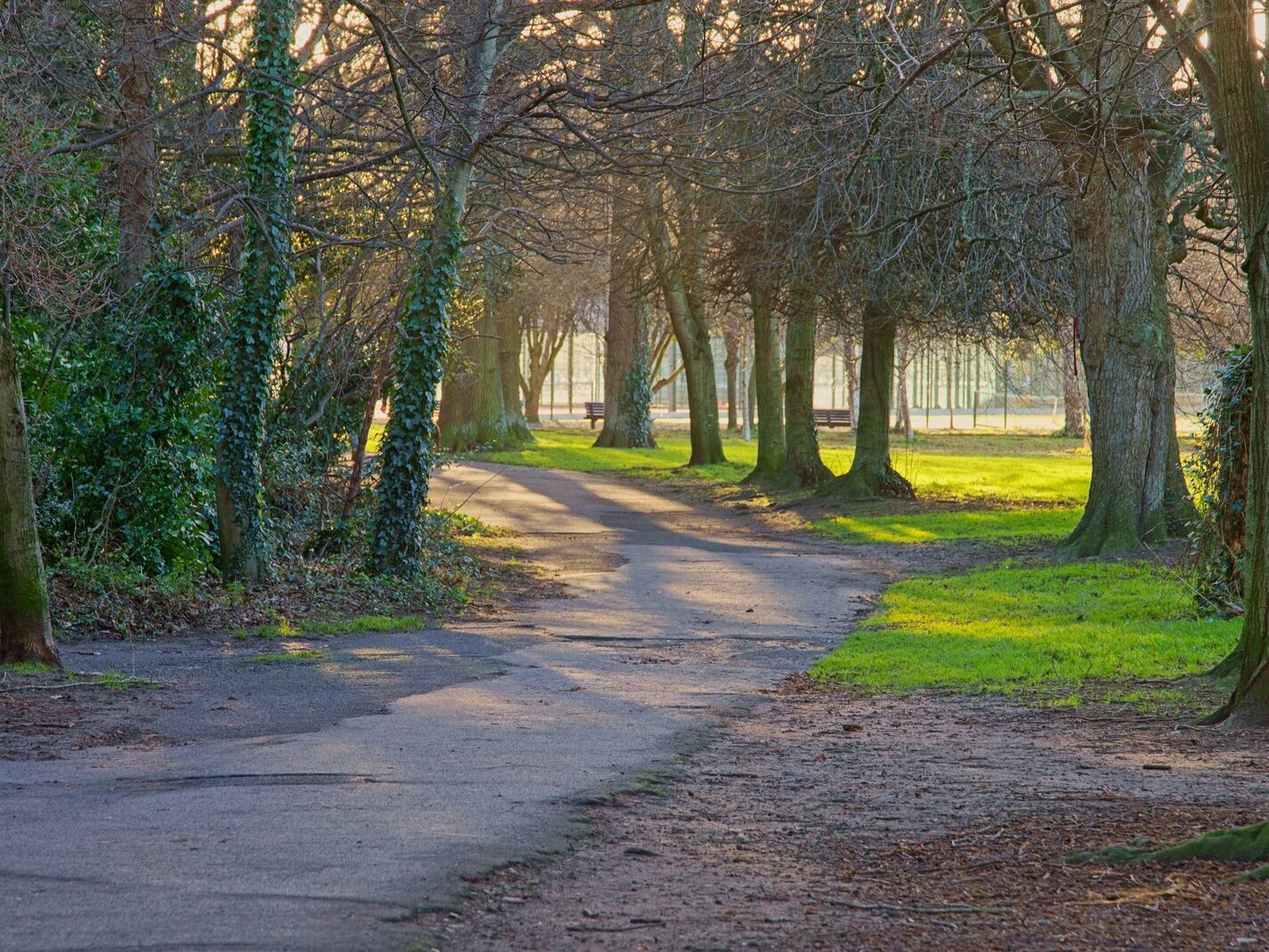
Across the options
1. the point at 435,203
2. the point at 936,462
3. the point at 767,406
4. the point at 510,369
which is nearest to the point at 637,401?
the point at 510,369

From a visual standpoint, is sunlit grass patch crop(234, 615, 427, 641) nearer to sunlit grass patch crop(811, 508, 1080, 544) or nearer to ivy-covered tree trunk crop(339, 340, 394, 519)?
ivy-covered tree trunk crop(339, 340, 394, 519)

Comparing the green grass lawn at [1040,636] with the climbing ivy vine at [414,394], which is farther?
the climbing ivy vine at [414,394]

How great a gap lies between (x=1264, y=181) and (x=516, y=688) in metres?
5.75

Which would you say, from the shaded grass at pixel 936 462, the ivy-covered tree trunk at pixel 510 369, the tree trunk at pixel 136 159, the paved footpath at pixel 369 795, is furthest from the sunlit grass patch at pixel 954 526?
the ivy-covered tree trunk at pixel 510 369

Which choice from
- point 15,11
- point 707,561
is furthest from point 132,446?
point 707,561

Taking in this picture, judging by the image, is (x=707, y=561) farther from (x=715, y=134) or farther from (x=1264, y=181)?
(x=1264, y=181)

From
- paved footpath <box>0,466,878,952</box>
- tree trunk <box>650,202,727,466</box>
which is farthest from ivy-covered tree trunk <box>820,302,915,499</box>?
paved footpath <box>0,466,878,952</box>

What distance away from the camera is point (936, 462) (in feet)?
133

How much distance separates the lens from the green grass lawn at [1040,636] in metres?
10.2

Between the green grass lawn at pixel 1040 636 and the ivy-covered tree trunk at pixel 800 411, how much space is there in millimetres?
12865

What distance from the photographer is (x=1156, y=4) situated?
803 centimetres

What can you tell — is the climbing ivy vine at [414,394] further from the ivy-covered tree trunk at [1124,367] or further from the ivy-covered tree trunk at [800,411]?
the ivy-covered tree trunk at [800,411]

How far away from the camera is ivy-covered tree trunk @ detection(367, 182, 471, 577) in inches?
599

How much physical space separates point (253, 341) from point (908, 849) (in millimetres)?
10195
